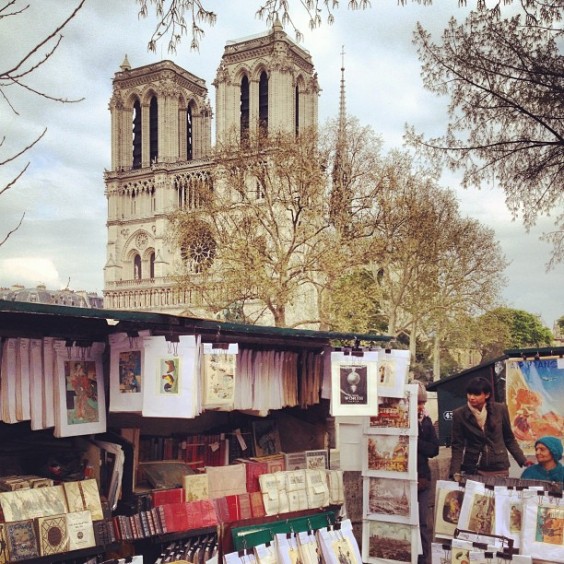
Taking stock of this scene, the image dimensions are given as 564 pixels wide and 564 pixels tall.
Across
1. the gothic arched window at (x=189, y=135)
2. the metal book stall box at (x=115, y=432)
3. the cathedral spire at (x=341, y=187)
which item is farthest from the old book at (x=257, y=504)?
the gothic arched window at (x=189, y=135)

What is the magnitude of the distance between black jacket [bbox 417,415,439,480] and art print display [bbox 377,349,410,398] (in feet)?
2.03

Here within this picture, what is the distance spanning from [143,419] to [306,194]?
49.4ft

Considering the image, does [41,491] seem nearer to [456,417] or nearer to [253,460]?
[253,460]

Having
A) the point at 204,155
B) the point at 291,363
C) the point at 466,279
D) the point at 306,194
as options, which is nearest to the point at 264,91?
the point at 204,155

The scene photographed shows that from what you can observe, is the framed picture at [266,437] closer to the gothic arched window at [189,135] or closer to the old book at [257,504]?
the old book at [257,504]

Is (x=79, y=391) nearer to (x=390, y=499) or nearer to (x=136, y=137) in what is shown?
(x=390, y=499)

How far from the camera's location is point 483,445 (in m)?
5.91

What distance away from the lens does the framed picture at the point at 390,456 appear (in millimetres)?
6258

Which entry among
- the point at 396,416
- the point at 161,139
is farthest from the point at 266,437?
the point at 161,139

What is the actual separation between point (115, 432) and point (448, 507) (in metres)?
2.74

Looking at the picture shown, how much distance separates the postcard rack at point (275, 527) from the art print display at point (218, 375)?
99 cm

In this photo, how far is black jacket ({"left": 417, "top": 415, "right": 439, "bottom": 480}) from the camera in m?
6.53

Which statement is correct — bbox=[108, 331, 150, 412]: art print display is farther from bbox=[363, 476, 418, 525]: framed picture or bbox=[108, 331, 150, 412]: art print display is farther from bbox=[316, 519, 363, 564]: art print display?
bbox=[363, 476, 418, 525]: framed picture

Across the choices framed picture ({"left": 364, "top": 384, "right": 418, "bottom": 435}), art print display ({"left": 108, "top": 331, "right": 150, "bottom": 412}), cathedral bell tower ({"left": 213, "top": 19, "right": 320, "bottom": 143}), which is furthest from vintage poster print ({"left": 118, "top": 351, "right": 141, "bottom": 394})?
cathedral bell tower ({"left": 213, "top": 19, "right": 320, "bottom": 143})
